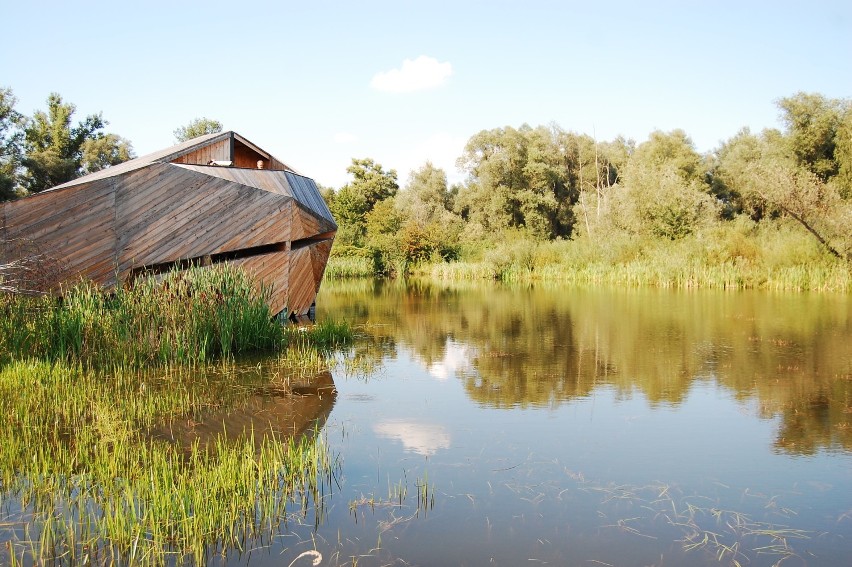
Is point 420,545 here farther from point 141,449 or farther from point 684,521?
point 141,449

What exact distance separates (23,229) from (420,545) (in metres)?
9.78

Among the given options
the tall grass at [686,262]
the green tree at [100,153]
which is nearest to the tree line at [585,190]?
the tall grass at [686,262]

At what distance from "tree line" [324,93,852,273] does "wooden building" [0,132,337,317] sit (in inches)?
726

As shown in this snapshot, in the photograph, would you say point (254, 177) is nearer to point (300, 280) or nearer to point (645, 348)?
point (300, 280)

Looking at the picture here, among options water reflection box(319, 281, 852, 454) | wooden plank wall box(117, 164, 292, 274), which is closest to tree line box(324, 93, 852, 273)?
water reflection box(319, 281, 852, 454)

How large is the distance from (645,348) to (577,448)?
587 cm

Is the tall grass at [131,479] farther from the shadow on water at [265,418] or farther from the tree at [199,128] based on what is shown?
the tree at [199,128]

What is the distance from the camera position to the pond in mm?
4277

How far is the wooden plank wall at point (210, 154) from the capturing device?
48.4 feet

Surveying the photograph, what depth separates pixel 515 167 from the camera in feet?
133

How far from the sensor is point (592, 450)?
6.23 meters

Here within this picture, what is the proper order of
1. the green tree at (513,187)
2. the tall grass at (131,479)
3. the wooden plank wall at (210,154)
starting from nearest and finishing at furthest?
1. the tall grass at (131,479)
2. the wooden plank wall at (210,154)
3. the green tree at (513,187)

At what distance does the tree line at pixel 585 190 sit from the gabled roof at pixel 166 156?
17.4 m

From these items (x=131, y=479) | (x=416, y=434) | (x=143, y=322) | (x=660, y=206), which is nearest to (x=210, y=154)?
(x=143, y=322)
